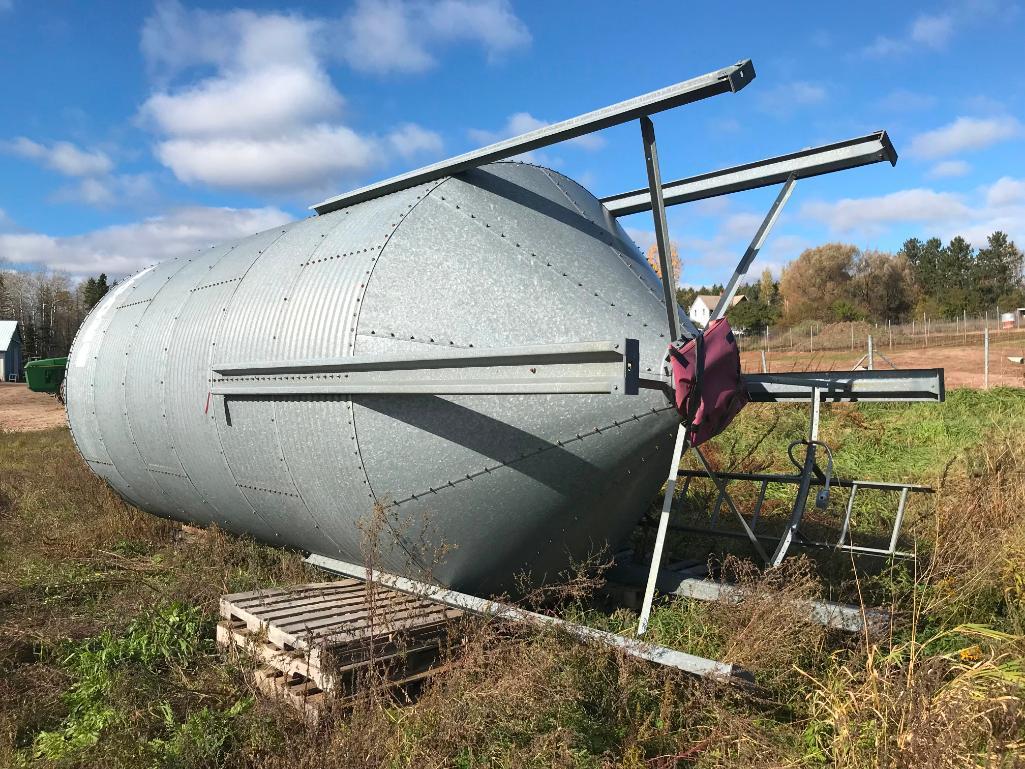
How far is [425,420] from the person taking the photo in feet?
13.9

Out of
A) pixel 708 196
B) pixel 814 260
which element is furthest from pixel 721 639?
pixel 814 260

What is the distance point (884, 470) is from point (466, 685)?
Answer: 849 cm

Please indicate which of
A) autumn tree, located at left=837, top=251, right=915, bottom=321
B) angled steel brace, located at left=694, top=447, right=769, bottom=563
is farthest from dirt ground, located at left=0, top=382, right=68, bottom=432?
autumn tree, located at left=837, top=251, right=915, bottom=321

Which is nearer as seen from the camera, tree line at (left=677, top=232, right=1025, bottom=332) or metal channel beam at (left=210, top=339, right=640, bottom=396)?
metal channel beam at (left=210, top=339, right=640, bottom=396)

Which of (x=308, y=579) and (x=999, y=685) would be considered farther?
(x=308, y=579)

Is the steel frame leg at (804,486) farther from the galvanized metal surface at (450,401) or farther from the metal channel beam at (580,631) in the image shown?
the metal channel beam at (580,631)

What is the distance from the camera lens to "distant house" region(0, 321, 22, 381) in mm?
46938

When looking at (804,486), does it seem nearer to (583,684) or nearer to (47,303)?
(583,684)

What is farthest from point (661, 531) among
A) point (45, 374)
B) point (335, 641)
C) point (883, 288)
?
point (883, 288)

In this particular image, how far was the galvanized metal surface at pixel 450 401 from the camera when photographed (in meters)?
4.22

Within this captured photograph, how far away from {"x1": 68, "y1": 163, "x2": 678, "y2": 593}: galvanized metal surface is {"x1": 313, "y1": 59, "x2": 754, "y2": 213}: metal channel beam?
15cm

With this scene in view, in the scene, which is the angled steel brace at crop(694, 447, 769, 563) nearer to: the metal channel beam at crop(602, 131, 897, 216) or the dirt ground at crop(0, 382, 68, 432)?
the metal channel beam at crop(602, 131, 897, 216)

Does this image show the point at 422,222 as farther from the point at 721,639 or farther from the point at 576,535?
the point at 721,639

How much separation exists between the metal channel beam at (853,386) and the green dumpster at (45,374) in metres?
8.45
